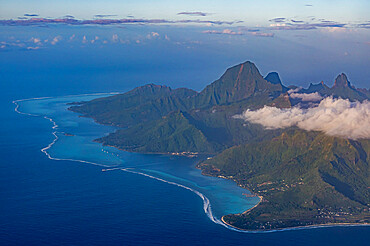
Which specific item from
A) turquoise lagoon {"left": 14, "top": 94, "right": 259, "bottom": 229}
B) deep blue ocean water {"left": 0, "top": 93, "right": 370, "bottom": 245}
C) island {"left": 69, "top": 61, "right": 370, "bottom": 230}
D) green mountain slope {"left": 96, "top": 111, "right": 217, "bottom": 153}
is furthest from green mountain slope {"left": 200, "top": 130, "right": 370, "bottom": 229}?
green mountain slope {"left": 96, "top": 111, "right": 217, "bottom": 153}

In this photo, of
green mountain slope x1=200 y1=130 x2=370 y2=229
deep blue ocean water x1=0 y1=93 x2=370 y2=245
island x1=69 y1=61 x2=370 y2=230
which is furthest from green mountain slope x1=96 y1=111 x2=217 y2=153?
deep blue ocean water x1=0 y1=93 x2=370 y2=245

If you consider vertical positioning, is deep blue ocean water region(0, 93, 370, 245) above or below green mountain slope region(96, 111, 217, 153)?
above

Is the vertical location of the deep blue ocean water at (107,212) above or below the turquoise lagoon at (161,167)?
above

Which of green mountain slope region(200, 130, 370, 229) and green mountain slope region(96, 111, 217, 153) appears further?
green mountain slope region(96, 111, 217, 153)

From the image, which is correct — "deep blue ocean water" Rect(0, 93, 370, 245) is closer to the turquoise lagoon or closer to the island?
the turquoise lagoon

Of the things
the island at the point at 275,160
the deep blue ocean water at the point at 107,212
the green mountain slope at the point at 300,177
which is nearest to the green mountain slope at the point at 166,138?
the island at the point at 275,160

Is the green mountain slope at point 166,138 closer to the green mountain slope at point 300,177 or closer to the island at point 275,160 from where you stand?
the island at point 275,160

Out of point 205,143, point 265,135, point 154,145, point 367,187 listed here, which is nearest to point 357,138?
point 367,187

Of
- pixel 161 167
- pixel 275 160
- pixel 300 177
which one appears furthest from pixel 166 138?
pixel 300 177
